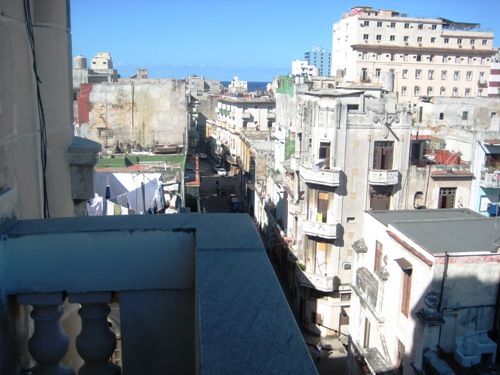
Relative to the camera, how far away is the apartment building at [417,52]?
79.1m

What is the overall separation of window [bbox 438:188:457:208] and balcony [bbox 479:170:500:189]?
150 cm

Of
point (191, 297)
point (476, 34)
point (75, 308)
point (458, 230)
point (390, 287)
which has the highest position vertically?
point (476, 34)

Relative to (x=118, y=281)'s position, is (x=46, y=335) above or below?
below

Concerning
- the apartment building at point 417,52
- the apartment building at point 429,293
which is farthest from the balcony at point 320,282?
the apartment building at point 417,52

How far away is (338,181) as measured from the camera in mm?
24391

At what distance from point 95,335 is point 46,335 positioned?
0.27m

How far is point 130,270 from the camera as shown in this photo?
3.14 meters

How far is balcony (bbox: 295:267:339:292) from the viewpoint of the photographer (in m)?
25.8

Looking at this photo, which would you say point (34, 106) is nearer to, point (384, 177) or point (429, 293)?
point (429, 293)

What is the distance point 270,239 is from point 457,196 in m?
15.2

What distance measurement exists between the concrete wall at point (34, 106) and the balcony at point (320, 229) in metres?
20.4

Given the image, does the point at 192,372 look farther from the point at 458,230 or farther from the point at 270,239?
the point at 270,239

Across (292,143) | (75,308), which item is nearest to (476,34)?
(292,143)

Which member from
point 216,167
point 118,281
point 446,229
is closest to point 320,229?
point 446,229
